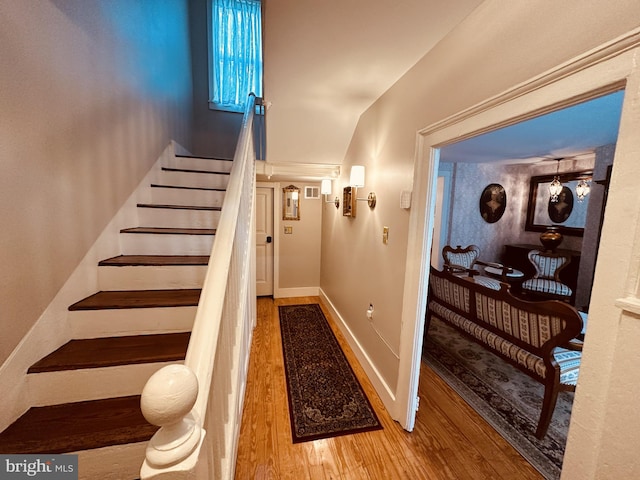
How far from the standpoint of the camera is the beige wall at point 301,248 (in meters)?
4.05

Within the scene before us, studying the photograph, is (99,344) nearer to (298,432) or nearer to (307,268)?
(298,432)

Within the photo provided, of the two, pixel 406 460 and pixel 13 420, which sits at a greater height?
pixel 13 420

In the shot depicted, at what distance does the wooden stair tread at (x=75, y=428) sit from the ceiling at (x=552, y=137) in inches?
107

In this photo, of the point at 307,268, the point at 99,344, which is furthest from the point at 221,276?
the point at 307,268

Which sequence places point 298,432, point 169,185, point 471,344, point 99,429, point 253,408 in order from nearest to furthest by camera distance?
point 99,429, point 298,432, point 253,408, point 169,185, point 471,344

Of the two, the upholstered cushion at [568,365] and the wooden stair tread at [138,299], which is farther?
the upholstered cushion at [568,365]

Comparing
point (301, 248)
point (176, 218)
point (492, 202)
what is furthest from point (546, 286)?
point (176, 218)

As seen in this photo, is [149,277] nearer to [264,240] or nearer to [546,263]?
[264,240]

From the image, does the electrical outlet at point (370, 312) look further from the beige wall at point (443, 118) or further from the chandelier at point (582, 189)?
the chandelier at point (582, 189)

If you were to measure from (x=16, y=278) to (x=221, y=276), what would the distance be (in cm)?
96

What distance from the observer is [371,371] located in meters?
2.20

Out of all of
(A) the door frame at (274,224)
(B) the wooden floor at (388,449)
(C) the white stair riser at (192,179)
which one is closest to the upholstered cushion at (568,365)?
(B) the wooden floor at (388,449)

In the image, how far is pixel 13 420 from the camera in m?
1.03

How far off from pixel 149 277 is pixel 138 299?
19cm
